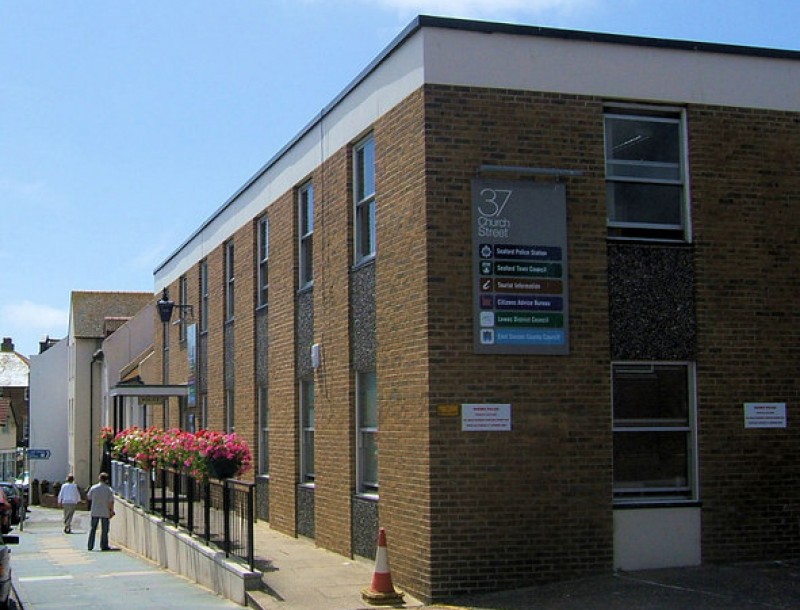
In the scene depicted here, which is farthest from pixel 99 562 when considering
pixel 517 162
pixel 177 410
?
pixel 517 162

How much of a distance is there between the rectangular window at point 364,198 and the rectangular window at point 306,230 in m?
2.33

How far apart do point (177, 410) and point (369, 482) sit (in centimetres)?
1515

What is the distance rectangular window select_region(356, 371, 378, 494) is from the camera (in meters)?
14.6

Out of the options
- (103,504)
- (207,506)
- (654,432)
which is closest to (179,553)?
(207,506)

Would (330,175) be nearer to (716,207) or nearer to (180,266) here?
(716,207)

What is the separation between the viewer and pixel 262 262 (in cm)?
2100

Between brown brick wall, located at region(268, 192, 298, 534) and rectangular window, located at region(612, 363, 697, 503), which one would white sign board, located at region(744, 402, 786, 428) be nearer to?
rectangular window, located at region(612, 363, 697, 503)

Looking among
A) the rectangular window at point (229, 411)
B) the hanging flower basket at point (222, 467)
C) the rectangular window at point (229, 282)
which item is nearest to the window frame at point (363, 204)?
the hanging flower basket at point (222, 467)

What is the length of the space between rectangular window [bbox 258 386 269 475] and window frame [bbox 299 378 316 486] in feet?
8.82

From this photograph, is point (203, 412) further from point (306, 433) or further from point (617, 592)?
point (617, 592)

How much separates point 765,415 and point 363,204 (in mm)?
5978

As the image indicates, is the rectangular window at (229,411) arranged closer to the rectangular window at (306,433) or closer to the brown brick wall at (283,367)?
the brown brick wall at (283,367)

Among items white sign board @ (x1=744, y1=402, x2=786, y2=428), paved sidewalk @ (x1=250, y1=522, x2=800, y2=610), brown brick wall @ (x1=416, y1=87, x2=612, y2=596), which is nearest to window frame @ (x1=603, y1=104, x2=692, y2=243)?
brown brick wall @ (x1=416, y1=87, x2=612, y2=596)

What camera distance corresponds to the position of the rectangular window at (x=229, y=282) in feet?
77.4
